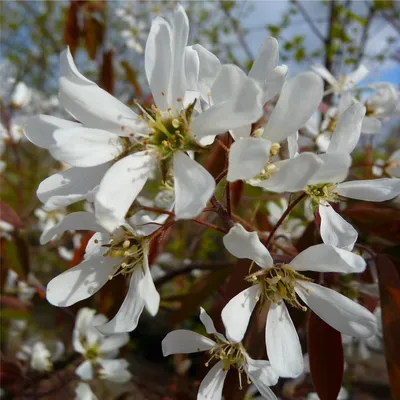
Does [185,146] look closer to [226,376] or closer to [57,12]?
[226,376]

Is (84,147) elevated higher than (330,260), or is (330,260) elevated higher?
(84,147)

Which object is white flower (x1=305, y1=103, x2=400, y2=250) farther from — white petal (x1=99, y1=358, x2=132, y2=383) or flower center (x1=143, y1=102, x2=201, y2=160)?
white petal (x1=99, y1=358, x2=132, y2=383)

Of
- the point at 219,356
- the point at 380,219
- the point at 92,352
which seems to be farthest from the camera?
the point at 92,352

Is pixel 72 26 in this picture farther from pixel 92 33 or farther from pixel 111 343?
pixel 111 343

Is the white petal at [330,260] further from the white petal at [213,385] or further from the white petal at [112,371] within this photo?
the white petal at [112,371]

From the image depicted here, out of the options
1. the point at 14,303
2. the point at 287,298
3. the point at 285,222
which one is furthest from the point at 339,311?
the point at 14,303

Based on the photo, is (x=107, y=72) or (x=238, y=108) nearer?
(x=238, y=108)

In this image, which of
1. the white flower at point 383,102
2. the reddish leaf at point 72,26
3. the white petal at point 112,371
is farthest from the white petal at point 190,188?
the reddish leaf at point 72,26
